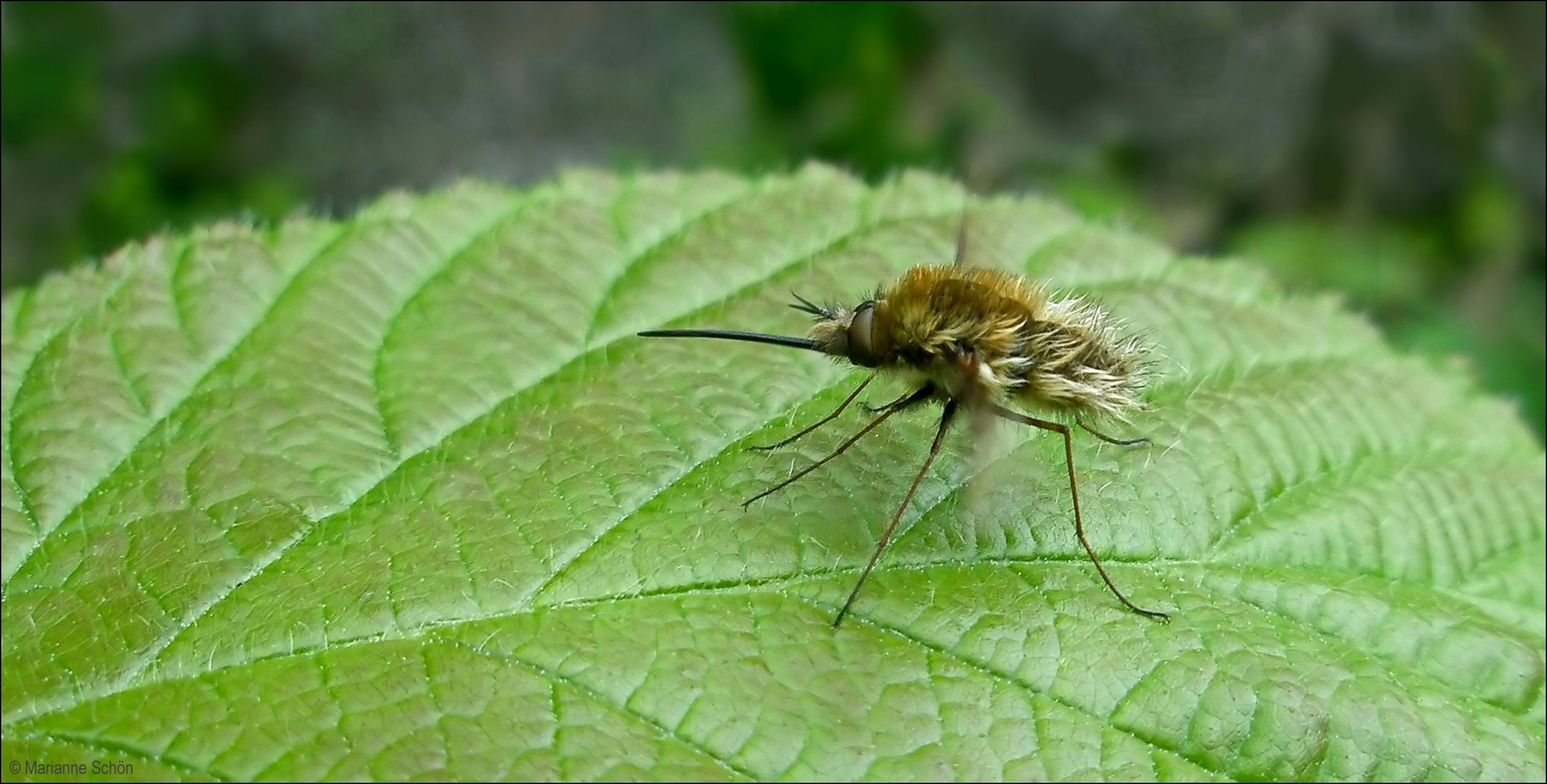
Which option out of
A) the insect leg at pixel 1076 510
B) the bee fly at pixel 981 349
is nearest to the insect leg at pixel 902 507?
the bee fly at pixel 981 349

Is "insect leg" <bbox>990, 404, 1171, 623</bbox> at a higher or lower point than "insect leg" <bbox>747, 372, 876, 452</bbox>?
lower

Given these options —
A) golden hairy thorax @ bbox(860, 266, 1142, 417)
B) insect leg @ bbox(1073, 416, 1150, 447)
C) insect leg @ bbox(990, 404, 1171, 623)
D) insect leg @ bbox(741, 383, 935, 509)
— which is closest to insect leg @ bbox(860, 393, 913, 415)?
insect leg @ bbox(741, 383, 935, 509)

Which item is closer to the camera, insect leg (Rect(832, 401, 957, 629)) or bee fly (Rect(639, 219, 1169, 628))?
insect leg (Rect(832, 401, 957, 629))

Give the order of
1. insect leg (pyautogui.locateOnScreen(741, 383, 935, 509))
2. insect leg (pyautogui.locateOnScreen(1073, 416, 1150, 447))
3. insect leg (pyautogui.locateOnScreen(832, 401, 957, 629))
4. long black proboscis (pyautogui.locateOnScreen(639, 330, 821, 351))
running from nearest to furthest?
1. insect leg (pyautogui.locateOnScreen(832, 401, 957, 629))
2. long black proboscis (pyautogui.locateOnScreen(639, 330, 821, 351))
3. insect leg (pyautogui.locateOnScreen(741, 383, 935, 509))
4. insect leg (pyautogui.locateOnScreen(1073, 416, 1150, 447))

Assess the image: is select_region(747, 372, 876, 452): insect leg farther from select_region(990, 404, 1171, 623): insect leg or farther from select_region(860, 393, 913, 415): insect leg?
select_region(990, 404, 1171, 623): insect leg

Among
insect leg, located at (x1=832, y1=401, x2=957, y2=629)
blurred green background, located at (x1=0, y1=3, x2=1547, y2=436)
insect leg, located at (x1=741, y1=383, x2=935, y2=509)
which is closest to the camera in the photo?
insect leg, located at (x1=832, y1=401, x2=957, y2=629)

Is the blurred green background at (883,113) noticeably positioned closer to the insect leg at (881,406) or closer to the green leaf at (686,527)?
the green leaf at (686,527)

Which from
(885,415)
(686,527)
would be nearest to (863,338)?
(885,415)

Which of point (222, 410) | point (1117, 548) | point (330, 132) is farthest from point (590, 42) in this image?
point (1117, 548)

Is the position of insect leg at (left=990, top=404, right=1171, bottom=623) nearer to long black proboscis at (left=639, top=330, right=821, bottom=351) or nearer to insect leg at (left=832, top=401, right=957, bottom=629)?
insect leg at (left=832, top=401, right=957, bottom=629)
